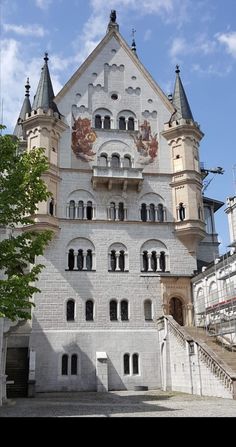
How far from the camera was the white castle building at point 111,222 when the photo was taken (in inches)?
1457

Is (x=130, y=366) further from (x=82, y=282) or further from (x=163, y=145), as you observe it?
(x=163, y=145)

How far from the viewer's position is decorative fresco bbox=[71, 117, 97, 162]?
42.7m

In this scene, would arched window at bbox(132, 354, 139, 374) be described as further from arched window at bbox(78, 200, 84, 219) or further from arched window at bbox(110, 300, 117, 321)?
arched window at bbox(78, 200, 84, 219)

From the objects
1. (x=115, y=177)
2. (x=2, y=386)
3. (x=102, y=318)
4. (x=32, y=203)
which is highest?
(x=115, y=177)

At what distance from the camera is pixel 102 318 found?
38281mm

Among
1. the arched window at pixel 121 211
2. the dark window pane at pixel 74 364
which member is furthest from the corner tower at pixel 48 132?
the dark window pane at pixel 74 364

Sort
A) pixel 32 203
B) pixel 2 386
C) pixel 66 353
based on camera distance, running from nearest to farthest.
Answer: pixel 32 203 < pixel 2 386 < pixel 66 353

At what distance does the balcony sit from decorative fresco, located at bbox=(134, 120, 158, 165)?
216cm

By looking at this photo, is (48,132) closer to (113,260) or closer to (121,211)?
(121,211)

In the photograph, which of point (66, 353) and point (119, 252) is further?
point (119, 252)

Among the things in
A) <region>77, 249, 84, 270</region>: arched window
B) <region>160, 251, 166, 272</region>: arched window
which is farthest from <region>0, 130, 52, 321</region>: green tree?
<region>160, 251, 166, 272</region>: arched window

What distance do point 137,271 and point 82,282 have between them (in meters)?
4.94

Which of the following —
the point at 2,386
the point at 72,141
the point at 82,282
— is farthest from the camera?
the point at 72,141
